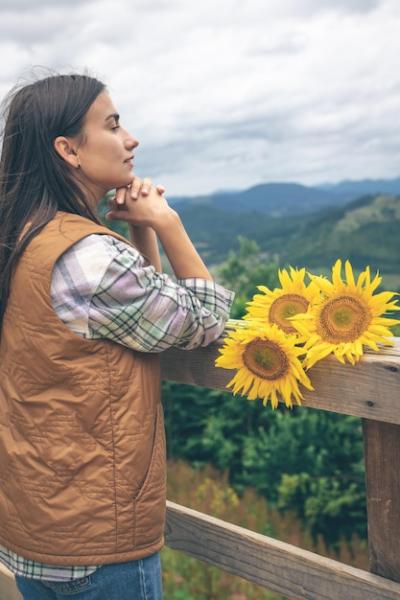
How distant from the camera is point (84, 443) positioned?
1721 mm

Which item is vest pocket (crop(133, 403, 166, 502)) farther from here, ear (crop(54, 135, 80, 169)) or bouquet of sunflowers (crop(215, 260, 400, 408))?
ear (crop(54, 135, 80, 169))

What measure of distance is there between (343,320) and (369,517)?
1.71 ft

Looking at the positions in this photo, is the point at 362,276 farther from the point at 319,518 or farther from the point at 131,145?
the point at 319,518

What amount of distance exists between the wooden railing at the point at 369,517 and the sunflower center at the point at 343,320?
58 mm

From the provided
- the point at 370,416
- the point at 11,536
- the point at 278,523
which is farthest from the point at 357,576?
the point at 278,523

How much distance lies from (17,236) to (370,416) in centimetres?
97

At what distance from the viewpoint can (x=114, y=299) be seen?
1.69 metres

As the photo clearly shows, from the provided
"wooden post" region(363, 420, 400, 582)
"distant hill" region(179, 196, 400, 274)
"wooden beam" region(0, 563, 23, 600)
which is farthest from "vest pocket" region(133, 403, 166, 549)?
"distant hill" region(179, 196, 400, 274)

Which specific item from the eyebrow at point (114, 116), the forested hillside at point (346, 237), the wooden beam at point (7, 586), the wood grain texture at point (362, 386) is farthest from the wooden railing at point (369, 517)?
the forested hillside at point (346, 237)

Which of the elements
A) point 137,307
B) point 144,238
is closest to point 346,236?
point 144,238

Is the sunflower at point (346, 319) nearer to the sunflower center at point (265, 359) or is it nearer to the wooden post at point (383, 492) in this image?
the sunflower center at point (265, 359)

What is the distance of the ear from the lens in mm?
1821

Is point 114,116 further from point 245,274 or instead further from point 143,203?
point 245,274

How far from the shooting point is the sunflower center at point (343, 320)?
5.62 feet
